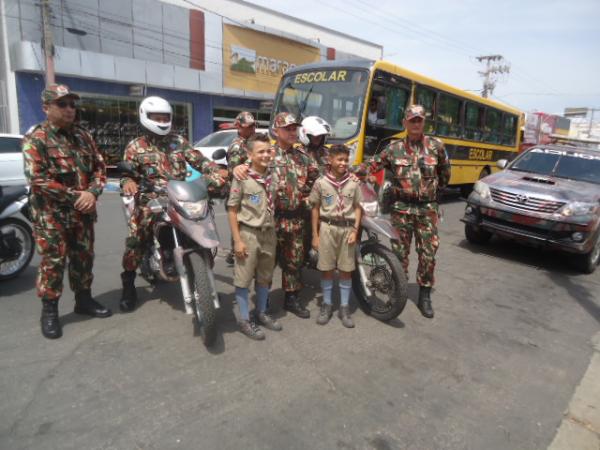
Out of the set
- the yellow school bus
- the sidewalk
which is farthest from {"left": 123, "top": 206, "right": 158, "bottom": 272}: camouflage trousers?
the yellow school bus

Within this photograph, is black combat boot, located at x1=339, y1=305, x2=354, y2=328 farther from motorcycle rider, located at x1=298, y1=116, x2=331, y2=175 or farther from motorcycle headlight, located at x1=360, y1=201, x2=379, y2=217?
motorcycle rider, located at x1=298, y1=116, x2=331, y2=175

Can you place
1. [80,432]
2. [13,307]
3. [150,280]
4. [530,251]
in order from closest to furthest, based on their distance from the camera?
1. [80,432]
2. [13,307]
3. [150,280]
4. [530,251]

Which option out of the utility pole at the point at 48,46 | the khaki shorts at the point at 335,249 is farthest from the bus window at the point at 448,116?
the utility pole at the point at 48,46

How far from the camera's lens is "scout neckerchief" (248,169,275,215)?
3186mm

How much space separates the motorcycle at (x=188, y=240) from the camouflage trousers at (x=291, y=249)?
1.94 ft

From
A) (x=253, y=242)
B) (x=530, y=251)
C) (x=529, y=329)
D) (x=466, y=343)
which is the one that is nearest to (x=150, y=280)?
(x=253, y=242)

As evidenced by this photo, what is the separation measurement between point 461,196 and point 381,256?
1059cm

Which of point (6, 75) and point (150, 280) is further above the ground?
point (6, 75)

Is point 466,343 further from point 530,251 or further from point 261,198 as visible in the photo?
point 530,251

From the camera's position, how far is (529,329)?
12.7ft

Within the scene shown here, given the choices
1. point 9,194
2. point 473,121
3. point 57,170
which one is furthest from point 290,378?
point 473,121

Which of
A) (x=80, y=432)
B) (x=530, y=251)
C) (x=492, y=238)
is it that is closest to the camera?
(x=80, y=432)

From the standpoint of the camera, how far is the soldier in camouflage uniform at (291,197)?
3402 millimetres

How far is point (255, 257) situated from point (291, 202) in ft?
1.82
